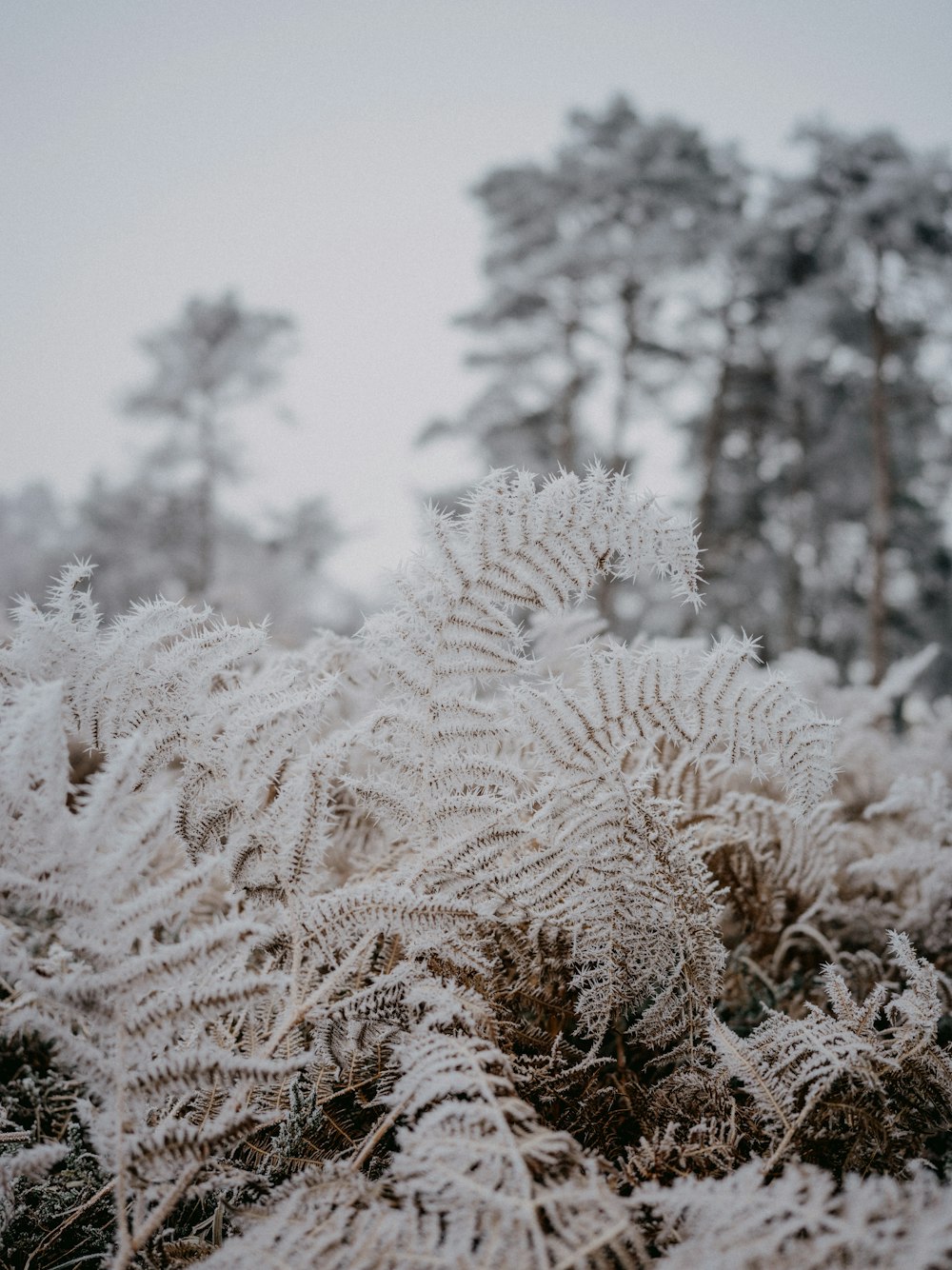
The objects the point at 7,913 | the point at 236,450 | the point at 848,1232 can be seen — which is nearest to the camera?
the point at 848,1232

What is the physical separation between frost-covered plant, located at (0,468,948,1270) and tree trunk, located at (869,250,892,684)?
40.5 feet

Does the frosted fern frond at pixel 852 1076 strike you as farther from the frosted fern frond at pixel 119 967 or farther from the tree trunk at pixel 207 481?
the tree trunk at pixel 207 481

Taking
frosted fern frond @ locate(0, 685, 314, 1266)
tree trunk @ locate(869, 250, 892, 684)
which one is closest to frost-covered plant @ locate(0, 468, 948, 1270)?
frosted fern frond @ locate(0, 685, 314, 1266)

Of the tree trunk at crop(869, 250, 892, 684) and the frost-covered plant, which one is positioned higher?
the tree trunk at crop(869, 250, 892, 684)

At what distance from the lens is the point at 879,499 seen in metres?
13.7

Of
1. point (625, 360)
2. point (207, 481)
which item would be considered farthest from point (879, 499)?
point (207, 481)

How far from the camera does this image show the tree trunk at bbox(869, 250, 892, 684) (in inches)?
512

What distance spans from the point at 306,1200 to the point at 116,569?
20761 mm

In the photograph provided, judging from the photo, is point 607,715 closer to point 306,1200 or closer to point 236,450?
point 306,1200

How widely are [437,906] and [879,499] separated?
1496 centimetres

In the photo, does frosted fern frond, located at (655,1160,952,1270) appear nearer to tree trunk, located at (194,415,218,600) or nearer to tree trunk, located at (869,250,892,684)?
tree trunk, located at (869,250,892,684)

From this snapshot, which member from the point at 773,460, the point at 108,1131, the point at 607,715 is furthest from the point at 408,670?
the point at 773,460

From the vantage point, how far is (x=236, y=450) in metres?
19.2

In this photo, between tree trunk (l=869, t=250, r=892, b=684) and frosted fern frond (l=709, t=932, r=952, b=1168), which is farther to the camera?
tree trunk (l=869, t=250, r=892, b=684)
